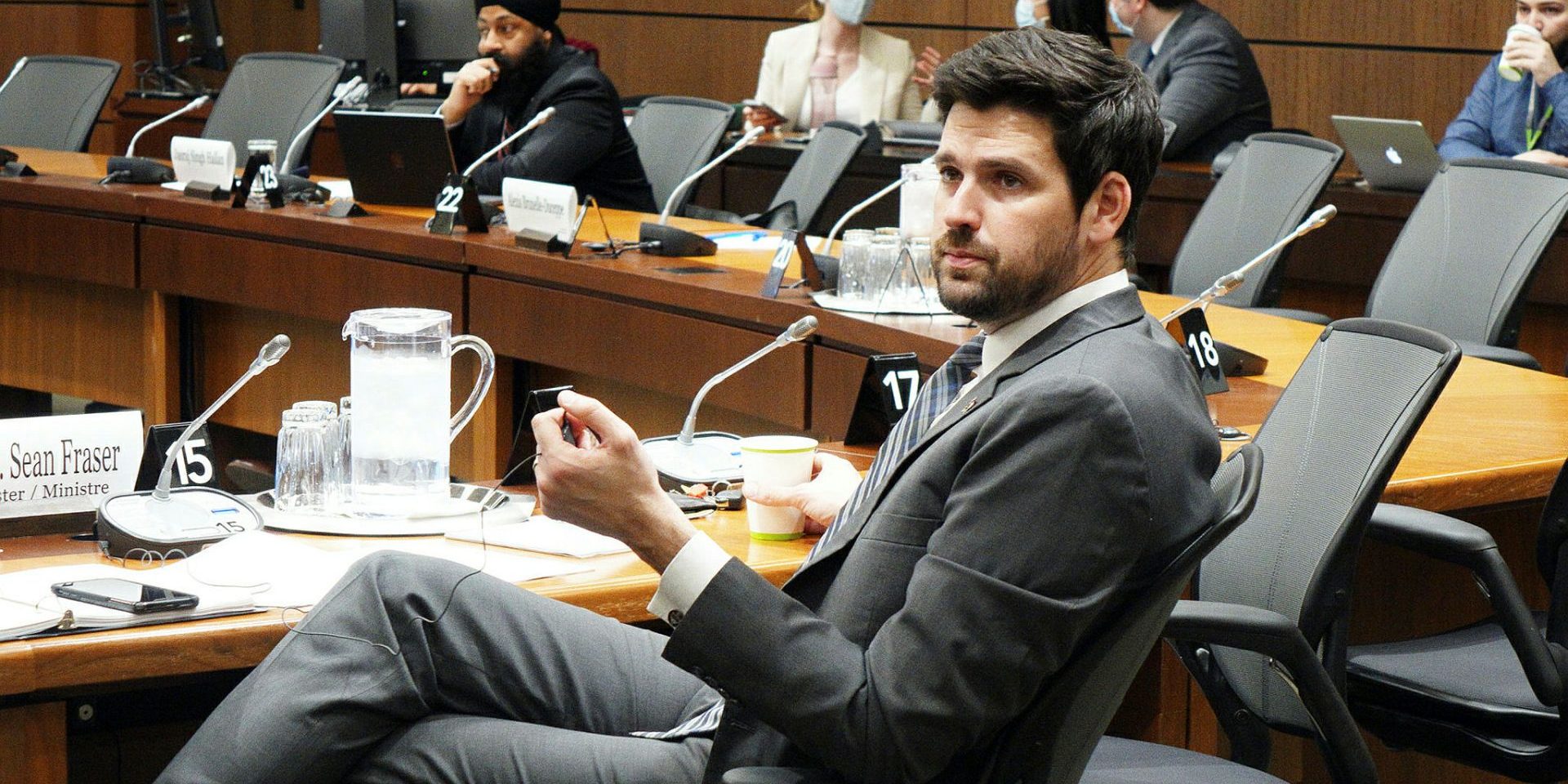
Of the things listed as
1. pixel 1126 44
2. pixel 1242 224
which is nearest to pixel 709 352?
pixel 1242 224

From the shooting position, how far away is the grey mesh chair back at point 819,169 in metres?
4.48

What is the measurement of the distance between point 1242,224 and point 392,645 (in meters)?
2.88

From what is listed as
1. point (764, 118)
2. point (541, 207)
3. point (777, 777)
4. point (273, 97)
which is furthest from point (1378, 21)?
point (777, 777)

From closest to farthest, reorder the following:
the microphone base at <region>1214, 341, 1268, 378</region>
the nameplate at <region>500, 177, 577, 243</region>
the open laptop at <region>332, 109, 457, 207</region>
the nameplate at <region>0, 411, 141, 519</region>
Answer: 1. the nameplate at <region>0, 411, 141, 519</region>
2. the microphone base at <region>1214, 341, 1268, 378</region>
3. the nameplate at <region>500, 177, 577, 243</region>
4. the open laptop at <region>332, 109, 457, 207</region>

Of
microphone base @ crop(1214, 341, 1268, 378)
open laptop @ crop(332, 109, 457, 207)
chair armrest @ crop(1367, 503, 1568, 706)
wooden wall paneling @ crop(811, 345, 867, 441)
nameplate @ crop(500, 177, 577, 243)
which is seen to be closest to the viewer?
chair armrest @ crop(1367, 503, 1568, 706)

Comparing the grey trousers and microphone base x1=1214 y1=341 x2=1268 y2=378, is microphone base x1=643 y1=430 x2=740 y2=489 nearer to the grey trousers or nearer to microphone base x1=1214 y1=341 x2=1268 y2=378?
the grey trousers

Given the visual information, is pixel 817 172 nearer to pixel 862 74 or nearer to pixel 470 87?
pixel 470 87

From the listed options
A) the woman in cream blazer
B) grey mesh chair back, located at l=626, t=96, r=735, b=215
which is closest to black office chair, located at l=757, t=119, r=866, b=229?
grey mesh chair back, located at l=626, t=96, r=735, b=215

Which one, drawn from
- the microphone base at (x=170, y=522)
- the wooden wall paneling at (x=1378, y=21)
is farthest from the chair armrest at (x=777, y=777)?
the wooden wall paneling at (x=1378, y=21)

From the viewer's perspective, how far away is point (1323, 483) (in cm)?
186

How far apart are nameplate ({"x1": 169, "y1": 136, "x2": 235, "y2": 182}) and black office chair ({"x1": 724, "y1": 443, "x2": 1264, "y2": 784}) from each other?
3.31 meters

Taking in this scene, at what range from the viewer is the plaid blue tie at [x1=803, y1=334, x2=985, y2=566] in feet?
4.76

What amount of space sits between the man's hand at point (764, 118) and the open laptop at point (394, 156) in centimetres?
203

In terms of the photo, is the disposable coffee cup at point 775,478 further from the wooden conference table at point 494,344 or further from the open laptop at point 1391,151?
the open laptop at point 1391,151
